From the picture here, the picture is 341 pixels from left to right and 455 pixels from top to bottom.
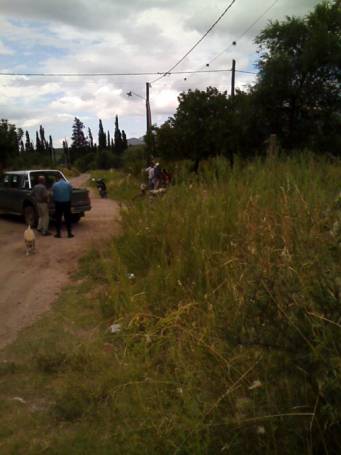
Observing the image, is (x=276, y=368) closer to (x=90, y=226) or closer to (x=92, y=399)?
(x=92, y=399)

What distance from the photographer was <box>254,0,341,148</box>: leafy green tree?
20.9 metres

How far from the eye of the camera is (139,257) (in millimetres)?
7082

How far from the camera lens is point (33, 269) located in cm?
879

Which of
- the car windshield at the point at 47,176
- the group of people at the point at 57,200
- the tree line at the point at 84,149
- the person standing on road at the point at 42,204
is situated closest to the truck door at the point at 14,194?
the car windshield at the point at 47,176

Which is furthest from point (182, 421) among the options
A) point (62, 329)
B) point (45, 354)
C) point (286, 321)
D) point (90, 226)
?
point (90, 226)

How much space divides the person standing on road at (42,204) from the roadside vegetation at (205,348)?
5.87 metres

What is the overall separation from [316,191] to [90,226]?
379 inches

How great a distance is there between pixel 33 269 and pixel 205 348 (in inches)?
251

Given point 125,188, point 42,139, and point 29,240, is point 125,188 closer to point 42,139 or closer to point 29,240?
point 29,240

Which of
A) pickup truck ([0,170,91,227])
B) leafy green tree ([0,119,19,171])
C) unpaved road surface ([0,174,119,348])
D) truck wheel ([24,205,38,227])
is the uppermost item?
leafy green tree ([0,119,19,171])

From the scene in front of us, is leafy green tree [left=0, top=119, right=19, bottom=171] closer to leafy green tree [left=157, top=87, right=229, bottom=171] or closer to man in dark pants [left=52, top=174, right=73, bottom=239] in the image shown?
leafy green tree [left=157, top=87, right=229, bottom=171]

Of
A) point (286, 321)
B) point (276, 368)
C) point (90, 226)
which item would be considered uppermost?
point (286, 321)

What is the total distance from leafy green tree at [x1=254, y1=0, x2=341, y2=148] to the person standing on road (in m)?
13.7

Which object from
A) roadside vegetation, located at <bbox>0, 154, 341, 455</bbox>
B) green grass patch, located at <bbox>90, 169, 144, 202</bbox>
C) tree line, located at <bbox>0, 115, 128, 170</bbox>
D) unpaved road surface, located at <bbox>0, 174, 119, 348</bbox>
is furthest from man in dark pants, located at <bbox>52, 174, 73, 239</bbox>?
tree line, located at <bbox>0, 115, 128, 170</bbox>
